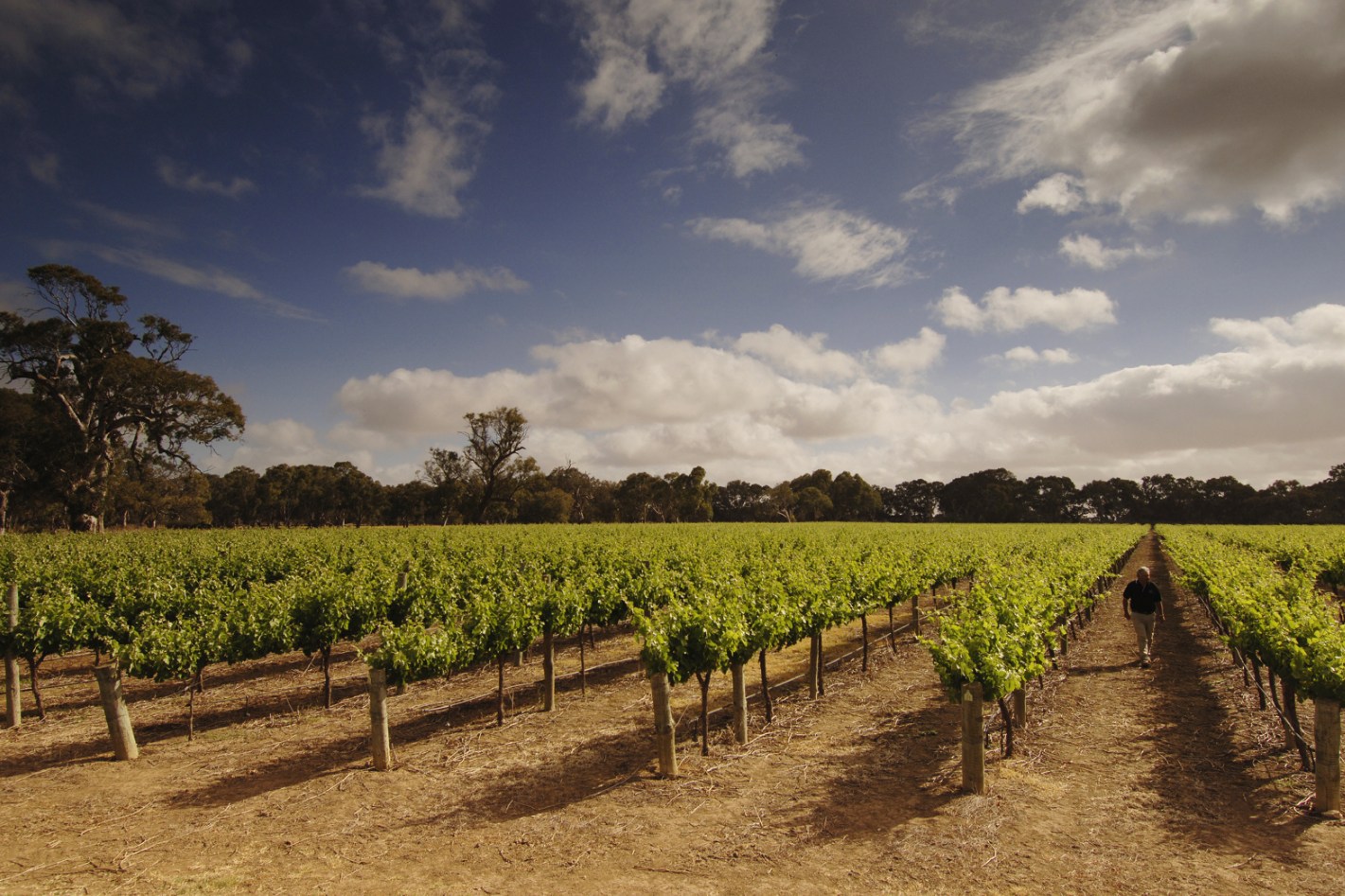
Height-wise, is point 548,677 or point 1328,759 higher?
point 548,677

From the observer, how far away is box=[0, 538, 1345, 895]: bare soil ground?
6.74 metres

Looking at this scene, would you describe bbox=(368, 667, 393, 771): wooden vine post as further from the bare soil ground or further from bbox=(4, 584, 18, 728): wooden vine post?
bbox=(4, 584, 18, 728): wooden vine post

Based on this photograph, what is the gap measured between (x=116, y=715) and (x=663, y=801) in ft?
29.2

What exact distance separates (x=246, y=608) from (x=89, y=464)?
46.4 metres

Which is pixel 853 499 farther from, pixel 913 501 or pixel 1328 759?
pixel 1328 759

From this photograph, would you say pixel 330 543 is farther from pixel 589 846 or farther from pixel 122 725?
pixel 589 846

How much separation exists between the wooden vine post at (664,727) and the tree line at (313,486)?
53.2 m

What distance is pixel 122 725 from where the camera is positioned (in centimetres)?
1023

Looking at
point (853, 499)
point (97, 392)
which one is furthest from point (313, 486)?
point (853, 499)

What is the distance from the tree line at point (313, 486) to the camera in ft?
148

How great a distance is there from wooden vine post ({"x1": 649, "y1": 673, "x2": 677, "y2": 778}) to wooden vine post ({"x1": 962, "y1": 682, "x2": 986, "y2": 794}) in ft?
13.1

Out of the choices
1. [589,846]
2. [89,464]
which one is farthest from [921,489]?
[589,846]

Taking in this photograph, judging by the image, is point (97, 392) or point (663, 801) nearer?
point (663, 801)

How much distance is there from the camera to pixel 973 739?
8.43 meters
